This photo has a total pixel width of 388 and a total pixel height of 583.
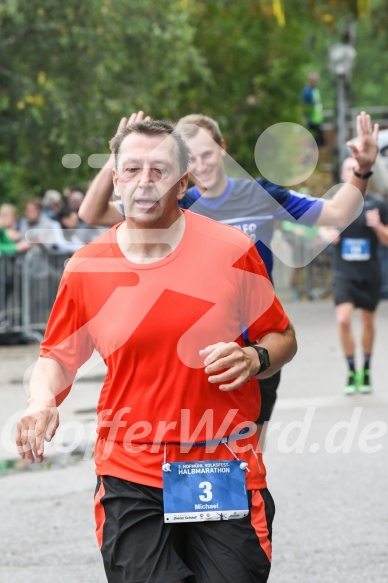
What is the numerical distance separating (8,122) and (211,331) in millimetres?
23727

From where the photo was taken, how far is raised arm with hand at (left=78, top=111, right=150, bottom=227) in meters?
5.86

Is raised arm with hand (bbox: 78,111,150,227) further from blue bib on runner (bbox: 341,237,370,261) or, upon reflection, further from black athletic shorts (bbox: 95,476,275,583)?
blue bib on runner (bbox: 341,237,370,261)

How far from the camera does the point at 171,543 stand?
4.07 metres

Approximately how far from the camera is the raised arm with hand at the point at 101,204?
19.2 feet

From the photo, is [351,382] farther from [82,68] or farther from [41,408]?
[82,68]

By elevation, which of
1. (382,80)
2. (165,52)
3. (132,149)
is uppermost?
(132,149)

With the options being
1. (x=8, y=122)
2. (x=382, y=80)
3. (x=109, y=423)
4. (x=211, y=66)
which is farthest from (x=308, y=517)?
(x=382, y=80)

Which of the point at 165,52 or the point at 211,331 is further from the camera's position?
the point at 165,52

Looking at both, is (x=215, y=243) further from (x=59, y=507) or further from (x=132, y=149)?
(x=59, y=507)

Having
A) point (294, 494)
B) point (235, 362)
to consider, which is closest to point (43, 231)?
point (294, 494)

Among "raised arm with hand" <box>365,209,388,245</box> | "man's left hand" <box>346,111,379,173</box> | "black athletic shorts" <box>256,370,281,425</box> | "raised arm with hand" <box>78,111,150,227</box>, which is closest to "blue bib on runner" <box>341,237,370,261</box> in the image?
"raised arm with hand" <box>365,209,388,245</box>

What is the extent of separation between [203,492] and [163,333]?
497mm

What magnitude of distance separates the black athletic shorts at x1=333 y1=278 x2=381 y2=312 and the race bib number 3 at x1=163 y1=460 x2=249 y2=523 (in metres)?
8.85

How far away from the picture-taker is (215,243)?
4230 mm
